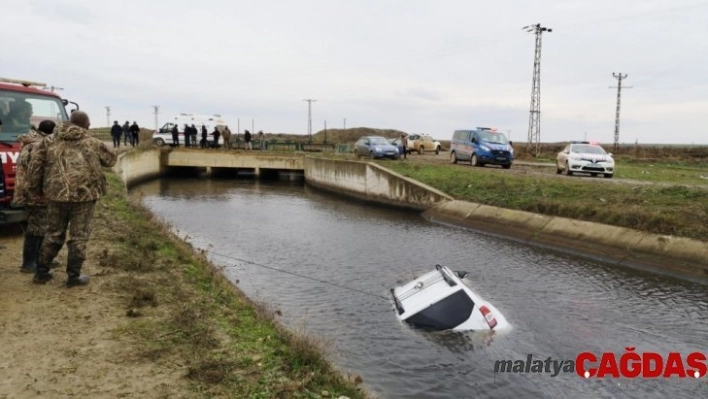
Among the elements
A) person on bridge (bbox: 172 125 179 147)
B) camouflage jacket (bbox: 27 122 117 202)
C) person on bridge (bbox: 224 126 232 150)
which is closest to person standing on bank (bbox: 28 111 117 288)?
camouflage jacket (bbox: 27 122 117 202)

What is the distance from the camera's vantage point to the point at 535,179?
74.9 feet

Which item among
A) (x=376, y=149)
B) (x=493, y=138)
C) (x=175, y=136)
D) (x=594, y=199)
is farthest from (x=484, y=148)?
(x=175, y=136)

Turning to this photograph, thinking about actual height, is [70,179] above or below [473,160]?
below

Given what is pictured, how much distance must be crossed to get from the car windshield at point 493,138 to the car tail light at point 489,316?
22123mm

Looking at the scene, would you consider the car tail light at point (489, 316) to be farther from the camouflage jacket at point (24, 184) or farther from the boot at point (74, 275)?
the camouflage jacket at point (24, 184)

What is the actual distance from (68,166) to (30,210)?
1.19 m

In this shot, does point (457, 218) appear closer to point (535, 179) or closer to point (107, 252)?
point (535, 179)

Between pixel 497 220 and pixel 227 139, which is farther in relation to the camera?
pixel 227 139

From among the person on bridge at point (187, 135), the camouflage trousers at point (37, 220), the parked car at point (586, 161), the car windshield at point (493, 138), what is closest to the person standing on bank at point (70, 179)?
the camouflage trousers at point (37, 220)

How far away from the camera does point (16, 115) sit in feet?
34.7

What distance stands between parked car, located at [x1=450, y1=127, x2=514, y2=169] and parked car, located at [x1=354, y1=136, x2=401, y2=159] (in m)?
5.45

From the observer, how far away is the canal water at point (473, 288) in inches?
292

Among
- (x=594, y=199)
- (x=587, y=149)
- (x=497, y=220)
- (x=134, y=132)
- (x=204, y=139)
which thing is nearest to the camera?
(x=594, y=199)

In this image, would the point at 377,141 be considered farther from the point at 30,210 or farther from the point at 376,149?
the point at 30,210
